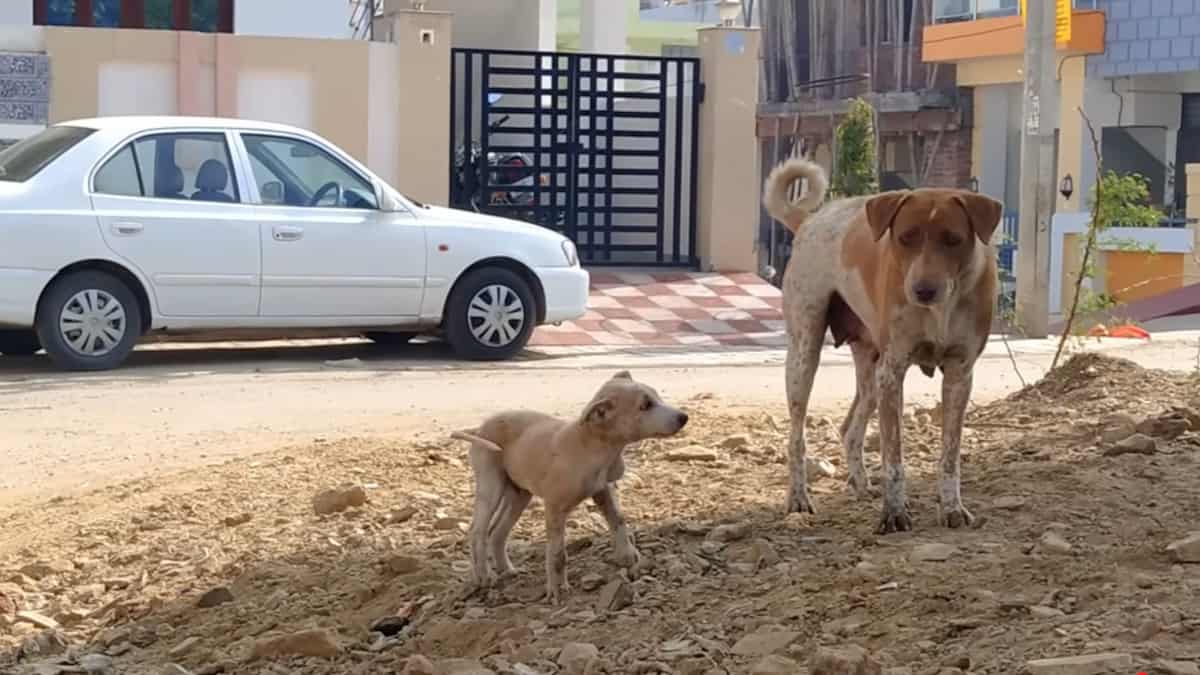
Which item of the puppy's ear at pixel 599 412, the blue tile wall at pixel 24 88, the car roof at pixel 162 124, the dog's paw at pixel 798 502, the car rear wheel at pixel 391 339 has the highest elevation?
the blue tile wall at pixel 24 88

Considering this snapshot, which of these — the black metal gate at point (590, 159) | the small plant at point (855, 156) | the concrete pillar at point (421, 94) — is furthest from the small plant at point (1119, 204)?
the small plant at point (855, 156)

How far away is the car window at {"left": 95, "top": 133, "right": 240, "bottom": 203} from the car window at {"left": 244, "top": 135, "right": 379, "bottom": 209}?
22cm

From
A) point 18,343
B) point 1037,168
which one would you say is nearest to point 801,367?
point 18,343

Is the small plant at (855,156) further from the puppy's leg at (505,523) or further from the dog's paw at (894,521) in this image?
the puppy's leg at (505,523)

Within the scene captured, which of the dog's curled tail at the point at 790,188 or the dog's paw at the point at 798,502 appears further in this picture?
the dog's curled tail at the point at 790,188

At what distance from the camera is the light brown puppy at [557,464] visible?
5703mm

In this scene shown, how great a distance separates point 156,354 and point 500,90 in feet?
17.1

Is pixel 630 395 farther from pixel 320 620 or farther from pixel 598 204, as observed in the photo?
pixel 598 204

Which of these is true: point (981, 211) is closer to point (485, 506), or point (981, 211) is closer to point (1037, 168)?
point (485, 506)

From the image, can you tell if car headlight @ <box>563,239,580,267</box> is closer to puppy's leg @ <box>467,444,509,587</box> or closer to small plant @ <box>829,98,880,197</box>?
small plant @ <box>829,98,880,197</box>

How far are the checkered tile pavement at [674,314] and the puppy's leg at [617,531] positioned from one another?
881cm

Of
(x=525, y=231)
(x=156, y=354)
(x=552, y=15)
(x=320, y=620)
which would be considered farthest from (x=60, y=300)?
(x=552, y=15)

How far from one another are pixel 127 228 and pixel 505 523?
7.07 m

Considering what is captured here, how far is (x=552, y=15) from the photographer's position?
75.7 feet
